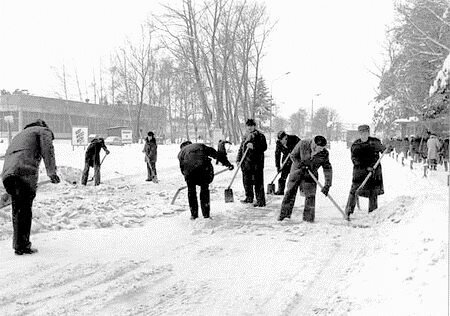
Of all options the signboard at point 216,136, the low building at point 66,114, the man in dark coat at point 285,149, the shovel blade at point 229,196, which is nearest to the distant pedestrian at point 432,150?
the man in dark coat at point 285,149

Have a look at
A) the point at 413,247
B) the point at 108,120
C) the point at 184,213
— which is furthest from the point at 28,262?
the point at 108,120

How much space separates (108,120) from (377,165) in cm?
6893

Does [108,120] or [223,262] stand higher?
[108,120]

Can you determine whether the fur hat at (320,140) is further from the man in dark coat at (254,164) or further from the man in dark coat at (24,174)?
the man in dark coat at (24,174)

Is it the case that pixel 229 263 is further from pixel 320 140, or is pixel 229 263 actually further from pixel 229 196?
pixel 229 196

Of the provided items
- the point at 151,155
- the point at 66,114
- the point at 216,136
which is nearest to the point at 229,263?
the point at 151,155

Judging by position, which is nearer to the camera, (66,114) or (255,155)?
(255,155)

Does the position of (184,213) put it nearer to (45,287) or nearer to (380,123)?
(45,287)

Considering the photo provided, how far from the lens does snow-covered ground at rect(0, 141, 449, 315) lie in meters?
3.91

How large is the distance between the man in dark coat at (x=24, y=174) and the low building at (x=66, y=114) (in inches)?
2014

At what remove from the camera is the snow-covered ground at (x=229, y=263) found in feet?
12.8

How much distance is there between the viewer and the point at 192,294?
4254 millimetres

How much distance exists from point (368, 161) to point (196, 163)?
2.99 meters

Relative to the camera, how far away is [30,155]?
5.61m
